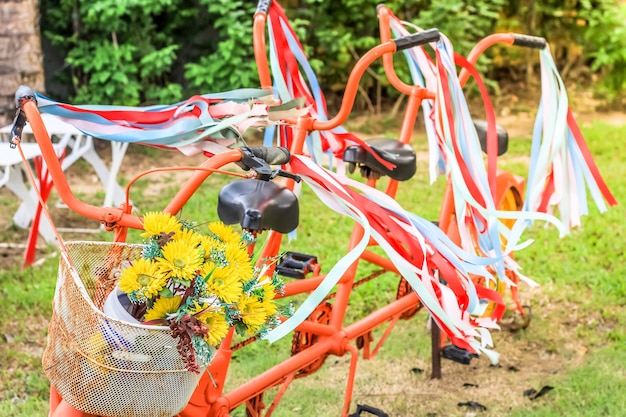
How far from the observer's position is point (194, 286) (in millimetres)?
1999

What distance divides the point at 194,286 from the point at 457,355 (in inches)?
80.3

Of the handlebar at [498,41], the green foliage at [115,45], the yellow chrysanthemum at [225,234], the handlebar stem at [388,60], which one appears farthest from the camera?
the green foliage at [115,45]

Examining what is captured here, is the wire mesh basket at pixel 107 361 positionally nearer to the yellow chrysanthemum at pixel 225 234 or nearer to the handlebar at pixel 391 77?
the yellow chrysanthemum at pixel 225 234

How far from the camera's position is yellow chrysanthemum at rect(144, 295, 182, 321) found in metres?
2.01

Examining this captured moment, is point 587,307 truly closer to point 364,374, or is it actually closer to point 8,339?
point 364,374

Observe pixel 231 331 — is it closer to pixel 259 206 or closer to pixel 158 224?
pixel 259 206

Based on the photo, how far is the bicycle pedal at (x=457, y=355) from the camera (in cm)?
375

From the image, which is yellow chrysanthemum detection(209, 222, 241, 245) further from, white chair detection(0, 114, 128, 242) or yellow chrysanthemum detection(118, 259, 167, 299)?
white chair detection(0, 114, 128, 242)

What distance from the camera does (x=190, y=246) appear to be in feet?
6.51

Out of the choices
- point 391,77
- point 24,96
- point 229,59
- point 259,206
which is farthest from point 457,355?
point 229,59

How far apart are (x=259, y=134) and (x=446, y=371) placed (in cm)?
442

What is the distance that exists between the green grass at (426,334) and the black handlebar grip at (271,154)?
146 centimetres

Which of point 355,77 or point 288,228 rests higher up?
point 355,77

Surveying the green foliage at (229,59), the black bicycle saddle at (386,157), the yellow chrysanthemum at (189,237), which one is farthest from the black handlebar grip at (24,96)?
the green foliage at (229,59)
